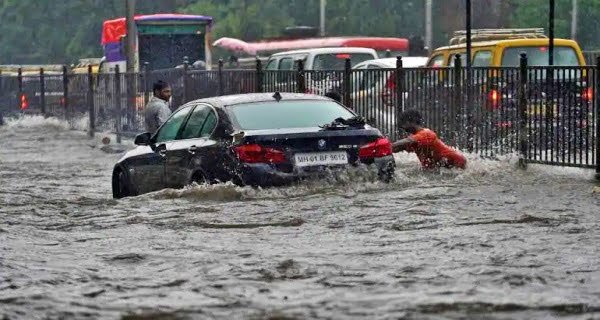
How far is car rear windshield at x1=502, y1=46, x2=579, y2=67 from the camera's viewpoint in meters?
21.9

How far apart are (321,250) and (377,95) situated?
10.2 m

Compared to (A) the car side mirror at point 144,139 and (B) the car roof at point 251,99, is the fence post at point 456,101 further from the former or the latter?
(A) the car side mirror at point 144,139

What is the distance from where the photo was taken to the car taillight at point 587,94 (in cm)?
1648

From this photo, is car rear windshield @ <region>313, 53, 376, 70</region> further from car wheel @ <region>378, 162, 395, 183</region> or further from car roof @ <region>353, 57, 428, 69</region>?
car wheel @ <region>378, 162, 395, 183</region>

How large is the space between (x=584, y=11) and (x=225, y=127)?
45.9m

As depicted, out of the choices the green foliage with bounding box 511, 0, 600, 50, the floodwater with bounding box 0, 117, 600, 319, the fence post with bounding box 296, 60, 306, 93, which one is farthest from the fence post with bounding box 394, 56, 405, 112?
the green foliage with bounding box 511, 0, 600, 50

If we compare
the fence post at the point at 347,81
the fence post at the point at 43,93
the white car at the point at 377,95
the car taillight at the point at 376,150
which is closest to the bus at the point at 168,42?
the fence post at the point at 43,93

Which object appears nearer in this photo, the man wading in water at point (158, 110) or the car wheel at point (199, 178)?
the car wheel at point (199, 178)

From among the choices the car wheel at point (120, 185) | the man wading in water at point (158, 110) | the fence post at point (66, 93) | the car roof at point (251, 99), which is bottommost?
the fence post at point (66, 93)

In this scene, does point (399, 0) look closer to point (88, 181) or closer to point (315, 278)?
point (88, 181)

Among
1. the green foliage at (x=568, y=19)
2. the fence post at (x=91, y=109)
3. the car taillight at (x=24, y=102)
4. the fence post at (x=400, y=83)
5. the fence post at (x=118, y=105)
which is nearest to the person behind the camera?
the fence post at (x=400, y=83)

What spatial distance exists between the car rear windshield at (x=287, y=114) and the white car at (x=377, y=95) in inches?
216

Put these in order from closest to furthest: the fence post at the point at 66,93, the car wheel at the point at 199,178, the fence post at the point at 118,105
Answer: the car wheel at the point at 199,178 < the fence post at the point at 118,105 < the fence post at the point at 66,93

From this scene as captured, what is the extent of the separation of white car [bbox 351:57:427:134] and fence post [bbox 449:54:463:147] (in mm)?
1102
